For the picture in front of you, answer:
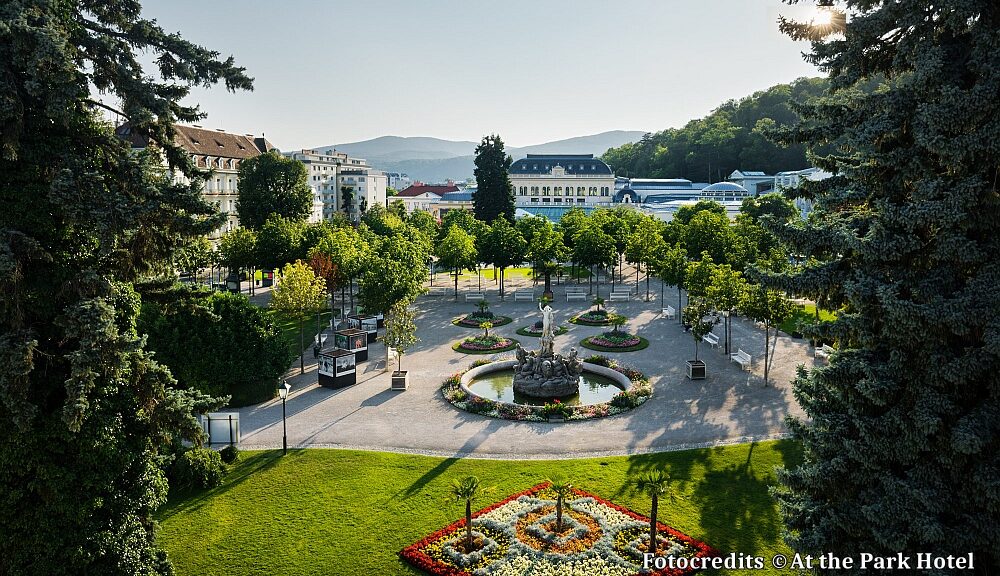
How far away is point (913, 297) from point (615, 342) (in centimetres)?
2393

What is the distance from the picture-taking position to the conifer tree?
8.77 m

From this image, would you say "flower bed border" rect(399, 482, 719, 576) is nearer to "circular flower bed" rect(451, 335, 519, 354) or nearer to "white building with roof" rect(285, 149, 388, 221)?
"circular flower bed" rect(451, 335, 519, 354)

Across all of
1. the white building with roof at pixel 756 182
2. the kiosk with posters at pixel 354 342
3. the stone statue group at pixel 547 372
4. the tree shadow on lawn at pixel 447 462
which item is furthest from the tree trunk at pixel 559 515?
the white building with roof at pixel 756 182

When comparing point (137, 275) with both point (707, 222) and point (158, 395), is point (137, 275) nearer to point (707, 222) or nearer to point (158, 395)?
point (158, 395)

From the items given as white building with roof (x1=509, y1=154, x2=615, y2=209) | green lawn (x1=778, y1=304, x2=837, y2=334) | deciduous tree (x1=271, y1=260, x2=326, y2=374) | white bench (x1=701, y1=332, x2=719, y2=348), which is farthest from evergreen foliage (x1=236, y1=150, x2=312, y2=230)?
white building with roof (x1=509, y1=154, x2=615, y2=209)

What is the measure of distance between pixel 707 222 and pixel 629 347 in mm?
18105

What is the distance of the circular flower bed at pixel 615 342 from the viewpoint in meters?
32.7

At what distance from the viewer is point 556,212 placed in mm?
98188

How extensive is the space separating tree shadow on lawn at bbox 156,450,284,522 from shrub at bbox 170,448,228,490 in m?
0.17

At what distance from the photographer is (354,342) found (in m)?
29.8

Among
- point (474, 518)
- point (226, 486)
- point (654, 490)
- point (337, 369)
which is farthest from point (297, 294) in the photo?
point (654, 490)

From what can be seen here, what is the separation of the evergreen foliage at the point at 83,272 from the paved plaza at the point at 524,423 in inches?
353

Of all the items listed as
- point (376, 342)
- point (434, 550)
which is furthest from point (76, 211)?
point (376, 342)

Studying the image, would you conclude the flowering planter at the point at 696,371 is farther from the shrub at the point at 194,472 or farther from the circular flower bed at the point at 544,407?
the shrub at the point at 194,472
